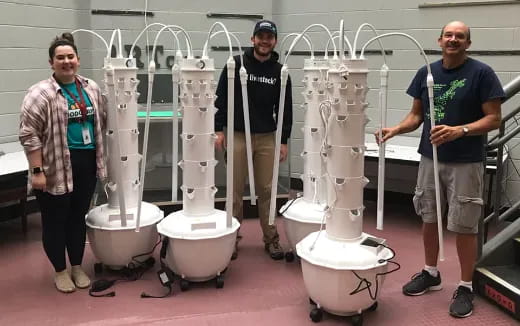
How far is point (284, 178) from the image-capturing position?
173 inches

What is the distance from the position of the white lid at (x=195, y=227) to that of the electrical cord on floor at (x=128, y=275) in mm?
353

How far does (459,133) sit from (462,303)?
3.04ft

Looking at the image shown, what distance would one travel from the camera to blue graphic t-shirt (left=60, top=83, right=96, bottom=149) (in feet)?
9.13

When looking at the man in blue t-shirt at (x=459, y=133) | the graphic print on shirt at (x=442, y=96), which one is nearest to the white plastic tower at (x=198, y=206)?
the man in blue t-shirt at (x=459, y=133)

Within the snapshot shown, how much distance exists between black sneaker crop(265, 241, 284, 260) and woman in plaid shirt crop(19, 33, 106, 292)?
1.22m

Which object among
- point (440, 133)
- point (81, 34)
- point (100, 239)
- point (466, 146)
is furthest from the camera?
point (81, 34)

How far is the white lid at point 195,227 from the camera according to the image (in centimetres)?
284

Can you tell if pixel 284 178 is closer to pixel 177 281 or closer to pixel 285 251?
pixel 285 251

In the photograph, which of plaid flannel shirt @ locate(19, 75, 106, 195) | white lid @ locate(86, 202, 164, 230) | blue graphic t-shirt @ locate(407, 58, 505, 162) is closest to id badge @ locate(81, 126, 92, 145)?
plaid flannel shirt @ locate(19, 75, 106, 195)

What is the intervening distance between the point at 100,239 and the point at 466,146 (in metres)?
2.13

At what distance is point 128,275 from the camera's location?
314 cm

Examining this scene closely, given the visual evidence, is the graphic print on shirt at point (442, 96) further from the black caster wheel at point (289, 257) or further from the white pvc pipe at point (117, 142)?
the white pvc pipe at point (117, 142)

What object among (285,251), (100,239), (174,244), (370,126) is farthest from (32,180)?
(370,126)

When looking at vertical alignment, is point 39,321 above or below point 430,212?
below
